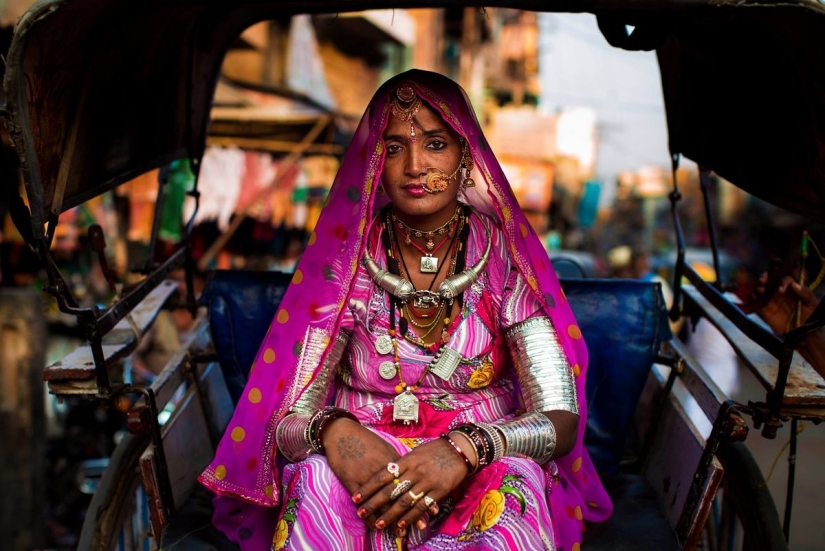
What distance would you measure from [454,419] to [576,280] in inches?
39.0

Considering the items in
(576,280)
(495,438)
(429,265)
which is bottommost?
(495,438)

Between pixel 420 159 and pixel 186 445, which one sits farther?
pixel 186 445

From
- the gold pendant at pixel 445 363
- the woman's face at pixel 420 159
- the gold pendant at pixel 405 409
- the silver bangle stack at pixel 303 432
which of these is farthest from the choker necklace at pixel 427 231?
the silver bangle stack at pixel 303 432

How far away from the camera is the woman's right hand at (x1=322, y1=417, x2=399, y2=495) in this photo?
6.31ft

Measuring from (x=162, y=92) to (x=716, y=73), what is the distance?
2112mm

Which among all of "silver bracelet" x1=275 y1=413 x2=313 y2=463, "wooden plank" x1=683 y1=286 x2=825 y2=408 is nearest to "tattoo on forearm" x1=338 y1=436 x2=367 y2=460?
"silver bracelet" x1=275 y1=413 x2=313 y2=463

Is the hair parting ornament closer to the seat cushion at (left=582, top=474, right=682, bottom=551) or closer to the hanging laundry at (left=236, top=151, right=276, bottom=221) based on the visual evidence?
the seat cushion at (left=582, top=474, right=682, bottom=551)

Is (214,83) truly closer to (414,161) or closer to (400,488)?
(414,161)

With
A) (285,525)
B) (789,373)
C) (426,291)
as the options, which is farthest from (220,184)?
(789,373)

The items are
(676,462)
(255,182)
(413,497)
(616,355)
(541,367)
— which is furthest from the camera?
(255,182)

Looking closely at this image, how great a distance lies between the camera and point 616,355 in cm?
288

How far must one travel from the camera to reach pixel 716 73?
2684 millimetres

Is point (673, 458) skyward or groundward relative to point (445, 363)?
groundward

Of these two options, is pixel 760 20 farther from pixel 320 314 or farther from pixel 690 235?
pixel 690 235
